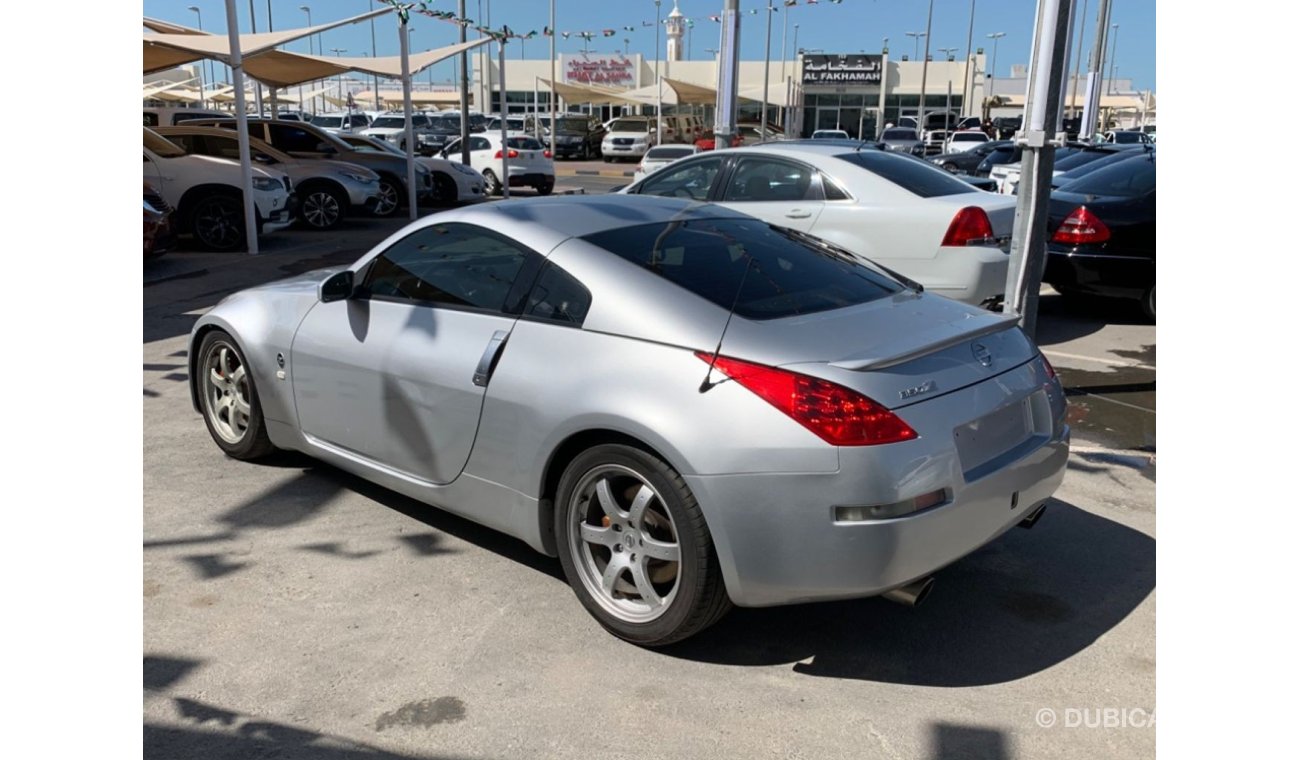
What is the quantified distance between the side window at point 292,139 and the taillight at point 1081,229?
1253 centimetres

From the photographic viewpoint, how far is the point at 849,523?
10.1 feet

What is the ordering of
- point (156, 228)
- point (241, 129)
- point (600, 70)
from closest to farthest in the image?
point (156, 228) < point (241, 129) < point (600, 70)

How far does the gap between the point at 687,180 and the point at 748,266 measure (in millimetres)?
5203

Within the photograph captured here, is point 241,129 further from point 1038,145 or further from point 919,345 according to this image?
point 919,345

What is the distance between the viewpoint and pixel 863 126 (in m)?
66.6

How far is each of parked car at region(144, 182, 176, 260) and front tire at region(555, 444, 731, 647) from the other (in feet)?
28.4

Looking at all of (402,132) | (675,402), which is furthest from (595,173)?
(675,402)

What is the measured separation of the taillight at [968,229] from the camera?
24.8ft

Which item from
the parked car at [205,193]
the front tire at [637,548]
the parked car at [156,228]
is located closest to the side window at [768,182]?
the front tire at [637,548]

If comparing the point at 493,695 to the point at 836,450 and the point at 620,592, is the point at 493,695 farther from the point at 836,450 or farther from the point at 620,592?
the point at 836,450

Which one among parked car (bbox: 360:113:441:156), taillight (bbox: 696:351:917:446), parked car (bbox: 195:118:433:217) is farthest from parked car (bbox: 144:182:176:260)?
parked car (bbox: 360:113:441:156)

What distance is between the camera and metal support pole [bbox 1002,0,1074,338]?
5.73 meters

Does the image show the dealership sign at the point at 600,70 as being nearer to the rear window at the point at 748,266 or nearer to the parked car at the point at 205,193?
the parked car at the point at 205,193

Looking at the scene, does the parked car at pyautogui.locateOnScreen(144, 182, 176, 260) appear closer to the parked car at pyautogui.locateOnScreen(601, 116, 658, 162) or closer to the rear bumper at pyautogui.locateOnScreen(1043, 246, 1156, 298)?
the rear bumper at pyautogui.locateOnScreen(1043, 246, 1156, 298)
